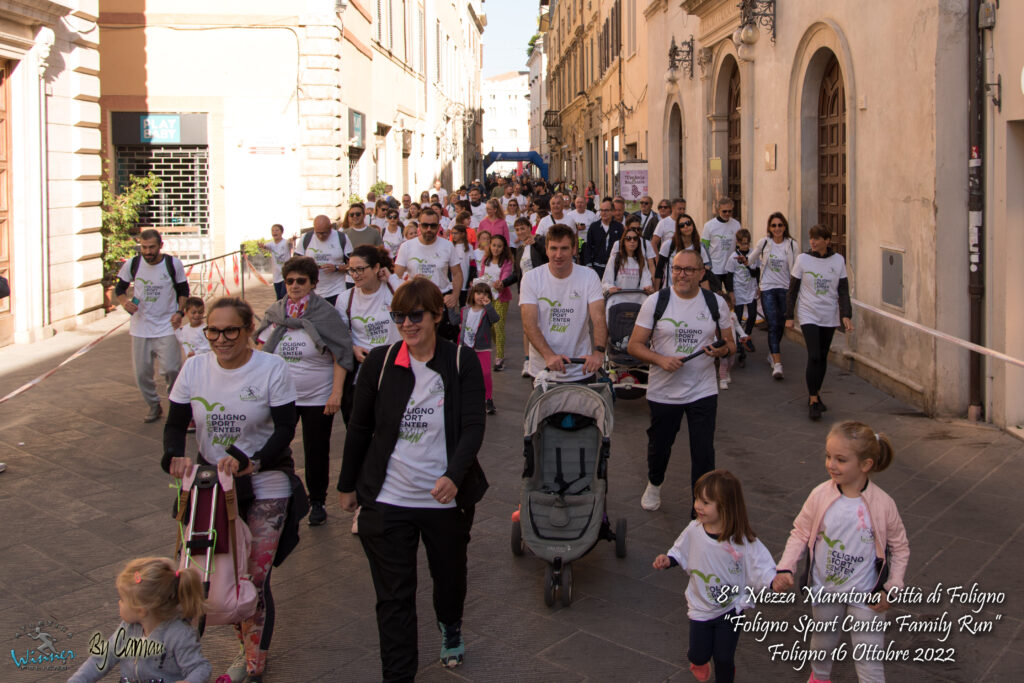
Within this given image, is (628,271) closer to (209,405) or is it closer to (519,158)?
(209,405)

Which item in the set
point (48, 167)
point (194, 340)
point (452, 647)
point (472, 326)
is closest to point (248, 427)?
point (452, 647)

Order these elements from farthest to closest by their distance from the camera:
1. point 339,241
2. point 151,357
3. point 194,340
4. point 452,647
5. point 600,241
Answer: point 600,241, point 339,241, point 151,357, point 194,340, point 452,647

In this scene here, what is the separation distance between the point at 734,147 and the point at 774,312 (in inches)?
302

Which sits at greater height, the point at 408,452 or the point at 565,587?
the point at 408,452

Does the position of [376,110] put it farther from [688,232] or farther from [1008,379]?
[1008,379]

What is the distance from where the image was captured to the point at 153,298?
32.0ft

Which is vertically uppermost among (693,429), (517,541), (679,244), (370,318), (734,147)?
(734,147)

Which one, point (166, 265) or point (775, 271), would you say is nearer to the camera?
point (166, 265)

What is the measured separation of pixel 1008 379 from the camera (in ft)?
28.6

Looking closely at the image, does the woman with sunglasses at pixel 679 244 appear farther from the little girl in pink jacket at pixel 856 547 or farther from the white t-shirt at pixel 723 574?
the white t-shirt at pixel 723 574

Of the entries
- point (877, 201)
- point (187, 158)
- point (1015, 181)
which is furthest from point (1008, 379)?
point (187, 158)

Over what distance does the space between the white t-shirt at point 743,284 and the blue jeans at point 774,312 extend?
93 cm

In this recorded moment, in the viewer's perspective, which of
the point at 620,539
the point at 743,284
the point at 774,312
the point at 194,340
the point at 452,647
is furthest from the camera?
the point at 743,284

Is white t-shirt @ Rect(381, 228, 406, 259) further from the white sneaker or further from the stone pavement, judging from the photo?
the white sneaker
